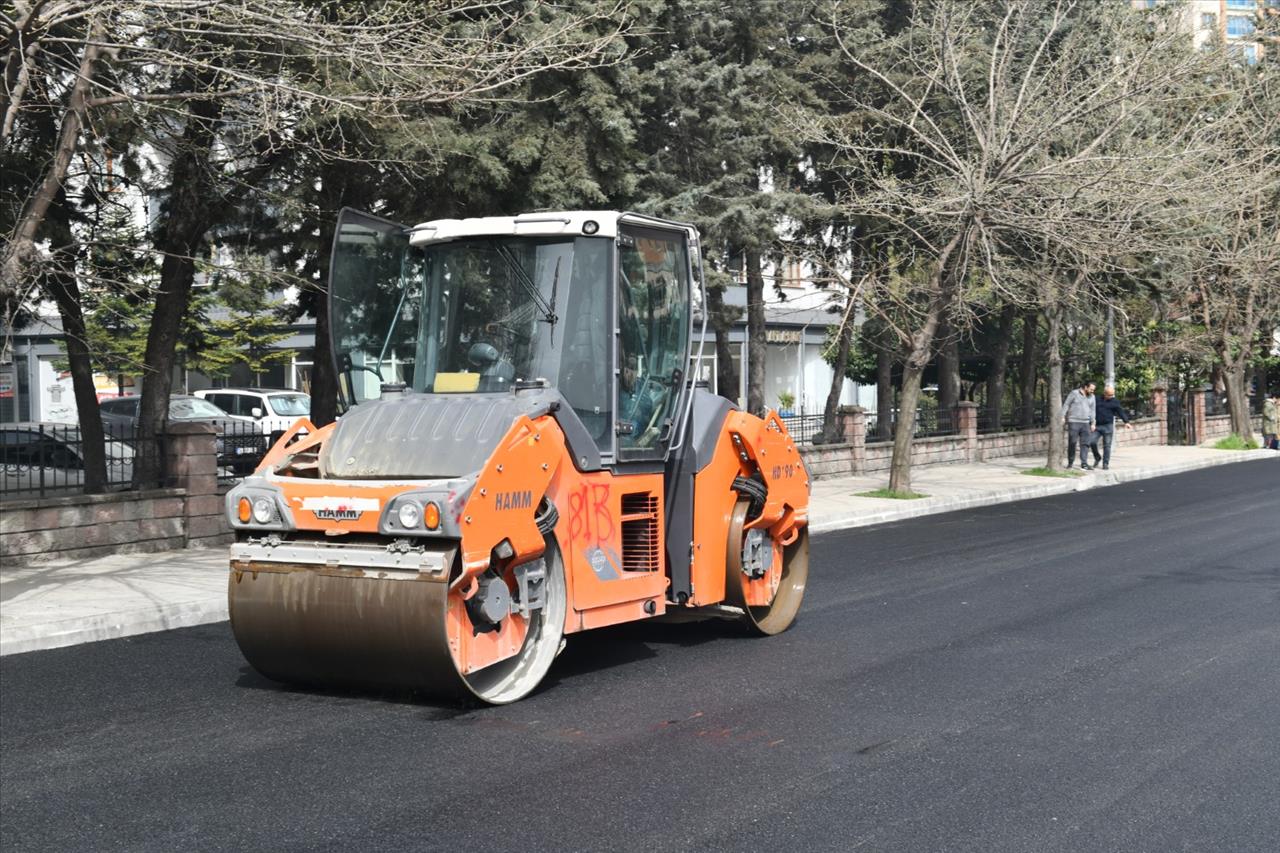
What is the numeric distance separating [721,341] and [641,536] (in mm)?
18347

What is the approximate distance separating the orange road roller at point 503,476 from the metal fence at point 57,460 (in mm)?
6294

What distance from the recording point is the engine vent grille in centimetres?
900

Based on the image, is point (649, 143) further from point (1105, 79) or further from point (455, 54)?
point (455, 54)

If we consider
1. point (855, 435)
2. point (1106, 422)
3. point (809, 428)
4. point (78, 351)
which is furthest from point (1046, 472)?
point (78, 351)

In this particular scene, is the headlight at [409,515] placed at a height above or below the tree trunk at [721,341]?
below

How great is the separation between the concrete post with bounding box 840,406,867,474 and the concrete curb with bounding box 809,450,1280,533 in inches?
129

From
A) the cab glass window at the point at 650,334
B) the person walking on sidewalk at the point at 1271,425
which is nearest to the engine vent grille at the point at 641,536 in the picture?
the cab glass window at the point at 650,334

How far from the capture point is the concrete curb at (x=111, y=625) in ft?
34.1

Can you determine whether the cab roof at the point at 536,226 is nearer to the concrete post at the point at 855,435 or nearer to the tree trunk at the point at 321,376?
the tree trunk at the point at 321,376

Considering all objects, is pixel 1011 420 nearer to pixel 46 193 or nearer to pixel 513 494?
pixel 46 193

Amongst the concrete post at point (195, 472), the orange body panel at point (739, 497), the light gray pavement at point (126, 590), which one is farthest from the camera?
the concrete post at point (195, 472)

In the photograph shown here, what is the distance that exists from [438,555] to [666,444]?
2.36 m

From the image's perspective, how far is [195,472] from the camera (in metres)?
15.3

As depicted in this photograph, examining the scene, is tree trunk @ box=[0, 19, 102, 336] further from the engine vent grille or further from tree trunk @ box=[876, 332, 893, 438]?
tree trunk @ box=[876, 332, 893, 438]
